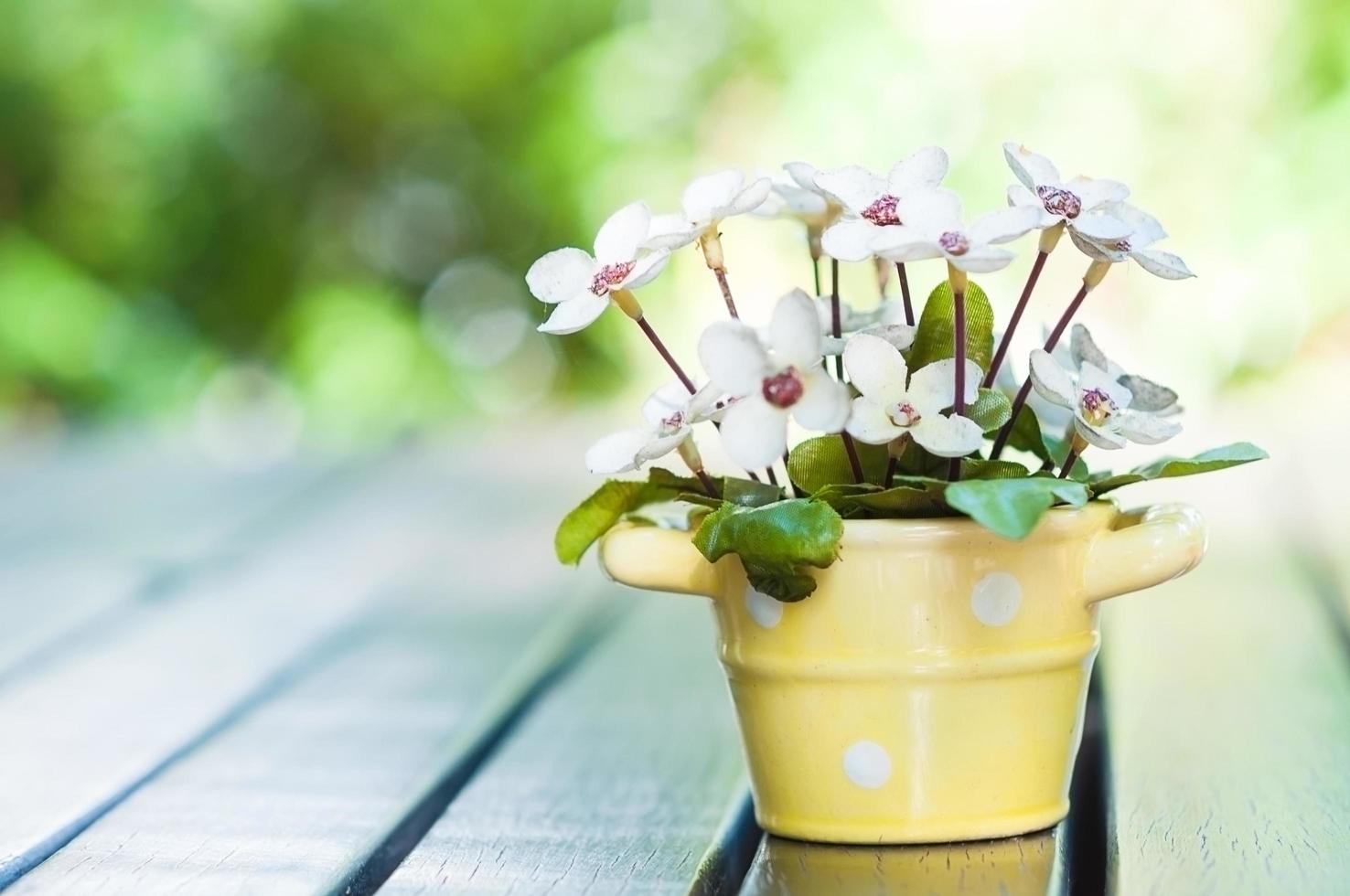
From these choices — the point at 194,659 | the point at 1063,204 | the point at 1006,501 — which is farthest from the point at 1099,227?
the point at 194,659

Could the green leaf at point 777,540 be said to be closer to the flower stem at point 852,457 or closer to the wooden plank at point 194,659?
the flower stem at point 852,457

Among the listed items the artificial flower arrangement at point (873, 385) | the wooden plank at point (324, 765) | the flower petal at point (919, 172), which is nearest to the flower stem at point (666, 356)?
the artificial flower arrangement at point (873, 385)

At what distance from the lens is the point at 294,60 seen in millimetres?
3619

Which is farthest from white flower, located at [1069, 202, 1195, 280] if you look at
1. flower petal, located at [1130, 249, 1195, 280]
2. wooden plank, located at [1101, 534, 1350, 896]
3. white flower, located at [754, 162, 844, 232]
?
wooden plank, located at [1101, 534, 1350, 896]

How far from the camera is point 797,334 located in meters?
0.54

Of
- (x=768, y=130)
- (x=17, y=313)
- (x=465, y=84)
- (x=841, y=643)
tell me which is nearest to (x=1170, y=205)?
(x=768, y=130)

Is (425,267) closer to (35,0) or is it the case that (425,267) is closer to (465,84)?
(465,84)

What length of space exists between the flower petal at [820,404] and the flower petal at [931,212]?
0.07m

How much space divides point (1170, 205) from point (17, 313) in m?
2.28

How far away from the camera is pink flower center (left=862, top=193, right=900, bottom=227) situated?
1.96ft

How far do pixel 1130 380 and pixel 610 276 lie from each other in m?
0.22

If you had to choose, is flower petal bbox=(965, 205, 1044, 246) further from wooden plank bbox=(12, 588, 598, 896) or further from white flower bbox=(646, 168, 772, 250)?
wooden plank bbox=(12, 588, 598, 896)

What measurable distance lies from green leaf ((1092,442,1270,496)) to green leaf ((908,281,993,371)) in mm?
77

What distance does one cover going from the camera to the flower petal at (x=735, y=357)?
0.54 meters
